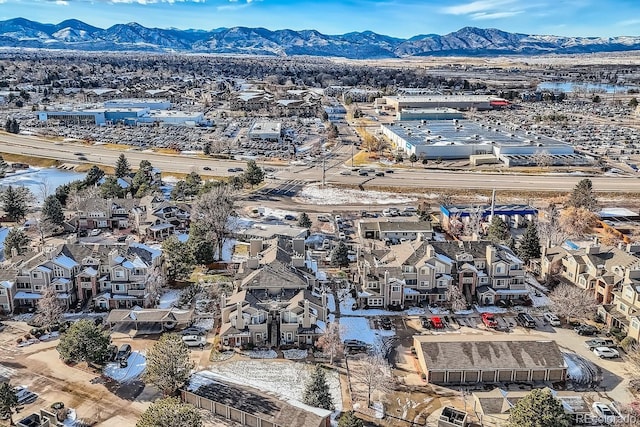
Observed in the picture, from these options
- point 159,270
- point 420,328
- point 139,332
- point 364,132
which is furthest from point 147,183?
point 364,132

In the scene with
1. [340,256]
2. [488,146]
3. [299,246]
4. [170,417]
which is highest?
[488,146]

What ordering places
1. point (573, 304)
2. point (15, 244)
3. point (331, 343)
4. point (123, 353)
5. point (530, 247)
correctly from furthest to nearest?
point (530, 247) < point (15, 244) < point (573, 304) < point (123, 353) < point (331, 343)

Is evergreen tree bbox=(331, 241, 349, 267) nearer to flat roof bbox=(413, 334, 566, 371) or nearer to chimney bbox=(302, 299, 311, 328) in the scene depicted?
chimney bbox=(302, 299, 311, 328)

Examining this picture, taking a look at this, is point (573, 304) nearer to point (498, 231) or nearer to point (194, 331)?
point (498, 231)

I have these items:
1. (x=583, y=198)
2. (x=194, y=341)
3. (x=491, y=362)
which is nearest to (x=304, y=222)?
(x=194, y=341)

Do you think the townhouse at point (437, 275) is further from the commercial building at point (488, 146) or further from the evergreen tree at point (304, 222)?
the commercial building at point (488, 146)

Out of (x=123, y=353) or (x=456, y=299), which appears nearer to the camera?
(x=123, y=353)
